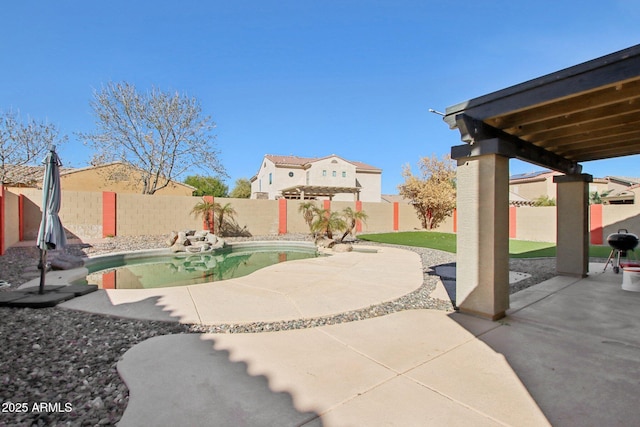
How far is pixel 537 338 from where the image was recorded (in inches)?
131

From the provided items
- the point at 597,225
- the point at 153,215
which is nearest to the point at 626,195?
the point at 597,225

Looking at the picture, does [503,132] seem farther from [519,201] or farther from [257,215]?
[519,201]

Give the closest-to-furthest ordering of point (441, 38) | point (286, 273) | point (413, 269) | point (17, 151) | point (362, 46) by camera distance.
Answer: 1. point (286, 273)
2. point (413, 269)
3. point (441, 38)
4. point (362, 46)
5. point (17, 151)

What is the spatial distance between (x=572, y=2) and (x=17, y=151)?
25705 millimetres

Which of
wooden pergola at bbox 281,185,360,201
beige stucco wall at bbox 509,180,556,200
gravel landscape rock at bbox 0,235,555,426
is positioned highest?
beige stucco wall at bbox 509,180,556,200

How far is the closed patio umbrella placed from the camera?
4828 mm

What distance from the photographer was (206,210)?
15.4 m

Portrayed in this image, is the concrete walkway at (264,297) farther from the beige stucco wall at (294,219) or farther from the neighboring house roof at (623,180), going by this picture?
the neighboring house roof at (623,180)

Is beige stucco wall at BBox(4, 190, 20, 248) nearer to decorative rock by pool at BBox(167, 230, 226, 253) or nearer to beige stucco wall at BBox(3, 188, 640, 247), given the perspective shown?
beige stucco wall at BBox(3, 188, 640, 247)

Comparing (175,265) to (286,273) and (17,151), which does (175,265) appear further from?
(17,151)

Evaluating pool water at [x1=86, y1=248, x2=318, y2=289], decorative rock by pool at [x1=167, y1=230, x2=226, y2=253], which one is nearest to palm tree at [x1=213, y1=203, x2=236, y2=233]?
decorative rock by pool at [x1=167, y1=230, x2=226, y2=253]

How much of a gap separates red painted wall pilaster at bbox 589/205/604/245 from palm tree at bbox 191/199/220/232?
18289mm

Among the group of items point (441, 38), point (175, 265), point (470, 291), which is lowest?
point (175, 265)

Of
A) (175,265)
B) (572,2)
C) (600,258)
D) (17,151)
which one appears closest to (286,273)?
(175,265)
